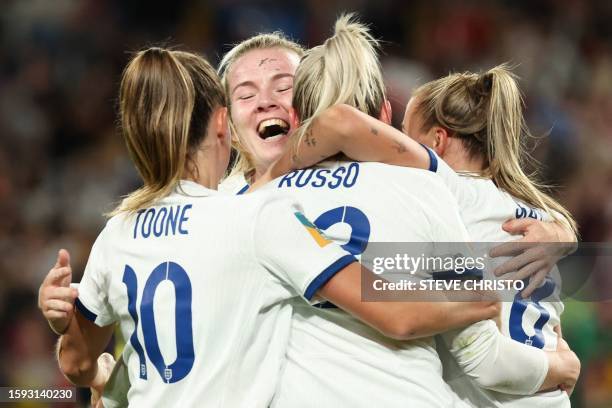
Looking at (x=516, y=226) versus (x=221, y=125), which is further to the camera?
(x=516, y=226)

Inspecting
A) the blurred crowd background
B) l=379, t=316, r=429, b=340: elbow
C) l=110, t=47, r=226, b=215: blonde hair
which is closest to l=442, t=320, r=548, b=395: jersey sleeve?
l=379, t=316, r=429, b=340: elbow

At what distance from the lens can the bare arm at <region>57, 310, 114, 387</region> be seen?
290cm

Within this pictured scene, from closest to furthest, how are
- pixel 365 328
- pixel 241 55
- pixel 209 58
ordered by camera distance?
1. pixel 365 328
2. pixel 241 55
3. pixel 209 58

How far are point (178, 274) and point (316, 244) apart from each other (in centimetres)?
38

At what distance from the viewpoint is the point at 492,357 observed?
2648 mm

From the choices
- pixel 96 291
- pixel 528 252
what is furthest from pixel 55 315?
pixel 528 252

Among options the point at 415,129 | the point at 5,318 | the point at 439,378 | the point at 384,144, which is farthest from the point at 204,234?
the point at 5,318

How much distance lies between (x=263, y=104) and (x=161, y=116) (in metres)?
1.19

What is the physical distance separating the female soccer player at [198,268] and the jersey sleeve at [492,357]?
0.08 metres

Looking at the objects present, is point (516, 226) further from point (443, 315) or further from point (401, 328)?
point (401, 328)

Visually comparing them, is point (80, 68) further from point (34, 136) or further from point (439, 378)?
point (439, 378)

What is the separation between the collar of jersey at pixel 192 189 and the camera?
265 centimetres

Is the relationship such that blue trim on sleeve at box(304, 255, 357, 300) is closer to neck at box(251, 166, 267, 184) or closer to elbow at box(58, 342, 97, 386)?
elbow at box(58, 342, 97, 386)

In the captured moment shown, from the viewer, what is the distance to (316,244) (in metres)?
2.45
